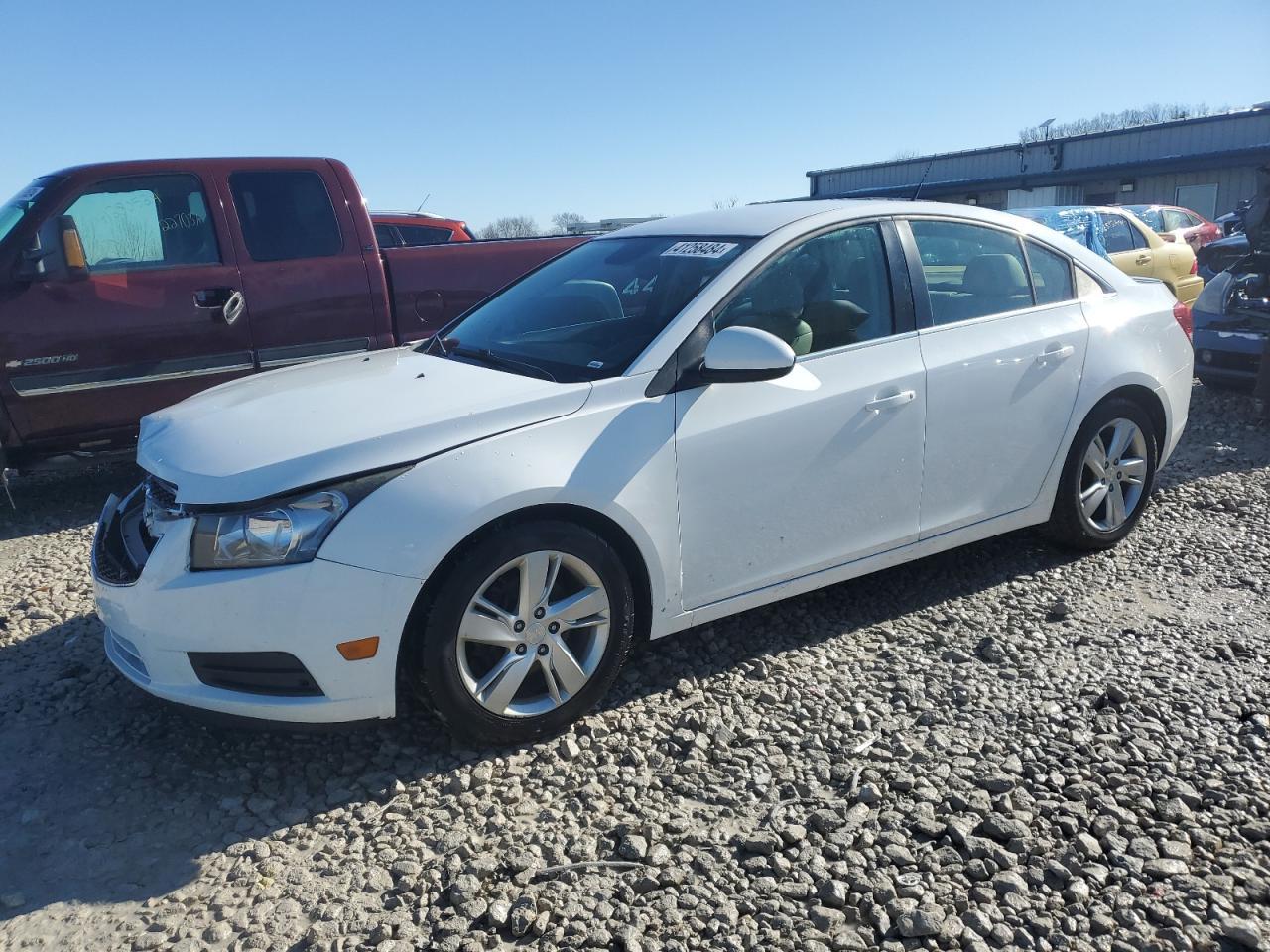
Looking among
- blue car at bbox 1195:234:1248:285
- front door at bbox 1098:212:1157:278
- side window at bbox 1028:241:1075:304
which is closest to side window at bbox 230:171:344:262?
side window at bbox 1028:241:1075:304

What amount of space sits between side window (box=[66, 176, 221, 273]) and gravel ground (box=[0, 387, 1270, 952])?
265cm

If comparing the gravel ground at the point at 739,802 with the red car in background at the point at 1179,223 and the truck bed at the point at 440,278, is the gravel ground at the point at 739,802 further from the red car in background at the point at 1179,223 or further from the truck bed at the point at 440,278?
the red car in background at the point at 1179,223

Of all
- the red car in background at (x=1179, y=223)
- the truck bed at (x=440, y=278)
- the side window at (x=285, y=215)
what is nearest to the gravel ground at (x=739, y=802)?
the side window at (x=285, y=215)

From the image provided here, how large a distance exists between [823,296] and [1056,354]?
3.99 ft

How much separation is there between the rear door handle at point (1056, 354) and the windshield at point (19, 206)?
559 centimetres

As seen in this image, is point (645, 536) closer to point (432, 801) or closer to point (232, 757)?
point (432, 801)

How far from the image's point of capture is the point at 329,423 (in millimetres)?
3158

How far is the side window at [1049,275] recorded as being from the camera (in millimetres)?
4422

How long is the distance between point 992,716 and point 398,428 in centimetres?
218

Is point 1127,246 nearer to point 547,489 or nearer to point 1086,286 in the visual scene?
point 1086,286

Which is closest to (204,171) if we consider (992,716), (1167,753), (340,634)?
(340,634)

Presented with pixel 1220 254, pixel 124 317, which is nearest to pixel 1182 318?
pixel 124 317

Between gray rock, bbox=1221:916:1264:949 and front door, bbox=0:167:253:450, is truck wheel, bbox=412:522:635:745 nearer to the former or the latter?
gray rock, bbox=1221:916:1264:949

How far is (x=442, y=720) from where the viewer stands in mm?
3088
